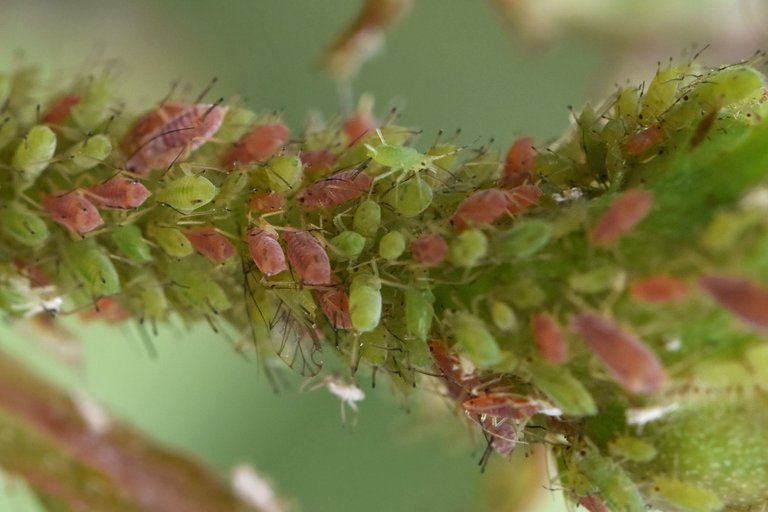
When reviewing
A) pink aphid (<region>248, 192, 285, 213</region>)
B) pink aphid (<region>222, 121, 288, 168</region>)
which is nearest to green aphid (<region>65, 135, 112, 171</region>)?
pink aphid (<region>222, 121, 288, 168</region>)

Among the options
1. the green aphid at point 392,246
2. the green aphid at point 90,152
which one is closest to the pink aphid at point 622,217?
the green aphid at point 392,246

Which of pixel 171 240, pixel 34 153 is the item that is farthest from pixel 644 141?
pixel 34 153

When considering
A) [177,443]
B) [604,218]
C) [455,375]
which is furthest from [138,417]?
[604,218]

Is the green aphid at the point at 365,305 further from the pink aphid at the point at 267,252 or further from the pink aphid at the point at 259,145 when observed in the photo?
the pink aphid at the point at 259,145

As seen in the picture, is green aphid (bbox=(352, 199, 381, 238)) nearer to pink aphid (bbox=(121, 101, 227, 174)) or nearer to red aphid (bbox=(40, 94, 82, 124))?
pink aphid (bbox=(121, 101, 227, 174))

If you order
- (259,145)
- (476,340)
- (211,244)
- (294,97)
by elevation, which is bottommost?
(476,340)

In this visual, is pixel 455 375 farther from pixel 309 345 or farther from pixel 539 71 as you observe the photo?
pixel 539 71

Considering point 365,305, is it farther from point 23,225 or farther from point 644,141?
point 23,225
